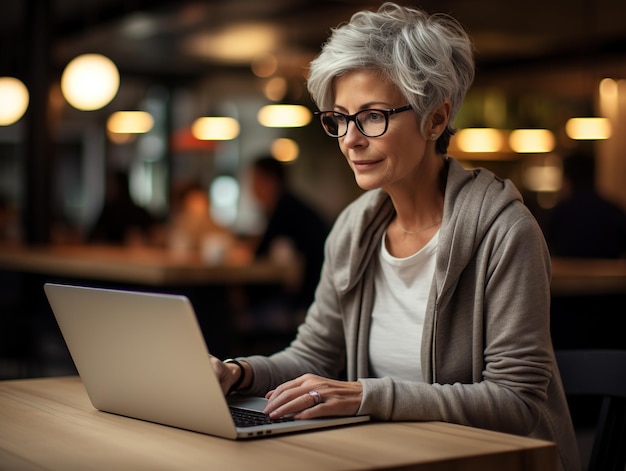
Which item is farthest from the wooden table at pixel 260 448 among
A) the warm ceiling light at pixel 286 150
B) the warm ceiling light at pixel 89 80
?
the warm ceiling light at pixel 286 150

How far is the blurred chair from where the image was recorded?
1.97m

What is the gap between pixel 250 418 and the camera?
167cm

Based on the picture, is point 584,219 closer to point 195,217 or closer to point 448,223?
point 195,217

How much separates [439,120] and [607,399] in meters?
0.68

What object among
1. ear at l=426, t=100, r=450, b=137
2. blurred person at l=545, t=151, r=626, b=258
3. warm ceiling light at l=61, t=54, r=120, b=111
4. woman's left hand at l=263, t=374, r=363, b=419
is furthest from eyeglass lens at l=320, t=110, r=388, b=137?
warm ceiling light at l=61, t=54, r=120, b=111

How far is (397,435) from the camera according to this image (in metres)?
1.57

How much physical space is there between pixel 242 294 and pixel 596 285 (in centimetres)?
250

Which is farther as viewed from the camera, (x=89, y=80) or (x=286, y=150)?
(x=286, y=150)

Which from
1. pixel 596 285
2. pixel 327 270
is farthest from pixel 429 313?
pixel 596 285

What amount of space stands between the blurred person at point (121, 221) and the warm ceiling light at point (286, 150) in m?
4.38

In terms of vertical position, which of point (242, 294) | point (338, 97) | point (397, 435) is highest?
point (338, 97)

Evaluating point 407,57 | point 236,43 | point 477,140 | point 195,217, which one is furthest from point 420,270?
point 236,43

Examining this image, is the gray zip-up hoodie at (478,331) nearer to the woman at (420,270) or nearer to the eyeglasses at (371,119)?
the woman at (420,270)

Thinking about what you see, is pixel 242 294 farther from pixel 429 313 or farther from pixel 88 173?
pixel 88 173
